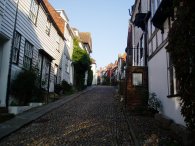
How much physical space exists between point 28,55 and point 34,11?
297 centimetres

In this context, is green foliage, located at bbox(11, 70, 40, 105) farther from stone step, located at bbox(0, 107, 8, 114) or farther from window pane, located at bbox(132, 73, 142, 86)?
window pane, located at bbox(132, 73, 142, 86)

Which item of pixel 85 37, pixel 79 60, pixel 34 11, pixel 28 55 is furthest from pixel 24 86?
pixel 85 37

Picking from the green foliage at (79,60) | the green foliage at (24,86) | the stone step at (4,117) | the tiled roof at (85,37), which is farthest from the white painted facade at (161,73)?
the tiled roof at (85,37)

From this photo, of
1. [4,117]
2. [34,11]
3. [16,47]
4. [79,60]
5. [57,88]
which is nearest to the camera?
[4,117]

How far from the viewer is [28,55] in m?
15.3

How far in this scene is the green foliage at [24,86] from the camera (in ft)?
41.7

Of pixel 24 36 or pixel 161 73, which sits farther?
pixel 24 36

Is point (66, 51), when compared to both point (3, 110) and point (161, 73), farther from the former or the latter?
point (161, 73)

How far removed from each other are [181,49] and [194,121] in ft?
4.89

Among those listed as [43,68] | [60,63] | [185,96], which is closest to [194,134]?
[185,96]

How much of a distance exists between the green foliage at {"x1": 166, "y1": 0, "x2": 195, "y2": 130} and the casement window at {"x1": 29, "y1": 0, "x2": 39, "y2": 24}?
1186 cm

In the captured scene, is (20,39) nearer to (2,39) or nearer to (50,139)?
(2,39)

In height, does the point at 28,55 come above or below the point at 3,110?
above

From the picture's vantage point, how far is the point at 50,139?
7738mm
